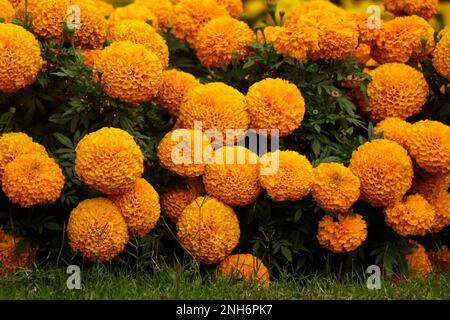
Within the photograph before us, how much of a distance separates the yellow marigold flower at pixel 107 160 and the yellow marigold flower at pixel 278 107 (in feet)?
2.34

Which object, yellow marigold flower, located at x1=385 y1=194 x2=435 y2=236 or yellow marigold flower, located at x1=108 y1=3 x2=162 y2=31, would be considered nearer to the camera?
yellow marigold flower, located at x1=385 y1=194 x2=435 y2=236

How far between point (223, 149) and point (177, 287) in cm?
88

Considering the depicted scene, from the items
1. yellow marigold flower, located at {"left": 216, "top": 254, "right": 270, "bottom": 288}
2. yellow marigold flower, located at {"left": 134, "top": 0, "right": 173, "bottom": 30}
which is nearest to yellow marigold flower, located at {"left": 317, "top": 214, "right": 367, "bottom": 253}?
yellow marigold flower, located at {"left": 216, "top": 254, "right": 270, "bottom": 288}

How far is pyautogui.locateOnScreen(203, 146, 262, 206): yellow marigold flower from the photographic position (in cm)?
390

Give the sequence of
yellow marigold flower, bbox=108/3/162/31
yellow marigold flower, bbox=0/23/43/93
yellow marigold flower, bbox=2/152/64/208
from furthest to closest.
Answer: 1. yellow marigold flower, bbox=108/3/162/31
2. yellow marigold flower, bbox=0/23/43/93
3. yellow marigold flower, bbox=2/152/64/208

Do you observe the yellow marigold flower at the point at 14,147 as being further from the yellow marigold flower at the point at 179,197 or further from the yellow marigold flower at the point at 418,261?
the yellow marigold flower at the point at 418,261

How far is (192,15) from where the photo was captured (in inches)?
188

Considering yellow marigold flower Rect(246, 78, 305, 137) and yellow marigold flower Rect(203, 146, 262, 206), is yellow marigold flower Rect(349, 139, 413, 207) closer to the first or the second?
yellow marigold flower Rect(246, 78, 305, 137)

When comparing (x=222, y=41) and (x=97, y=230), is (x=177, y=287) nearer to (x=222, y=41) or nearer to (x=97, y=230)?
(x=97, y=230)

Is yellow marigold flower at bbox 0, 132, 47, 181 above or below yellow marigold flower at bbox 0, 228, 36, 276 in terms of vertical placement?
above

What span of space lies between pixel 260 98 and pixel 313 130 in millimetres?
374

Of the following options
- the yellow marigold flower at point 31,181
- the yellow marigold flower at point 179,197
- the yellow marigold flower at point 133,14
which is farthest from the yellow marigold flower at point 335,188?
the yellow marigold flower at point 133,14

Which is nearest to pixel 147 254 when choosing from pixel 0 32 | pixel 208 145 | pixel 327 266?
pixel 208 145

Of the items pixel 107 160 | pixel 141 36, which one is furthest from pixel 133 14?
pixel 107 160
